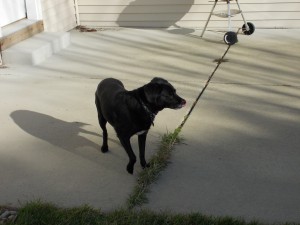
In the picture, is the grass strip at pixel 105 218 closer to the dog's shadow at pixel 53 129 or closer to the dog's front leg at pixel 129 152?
the dog's front leg at pixel 129 152

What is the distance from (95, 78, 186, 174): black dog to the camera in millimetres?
2821

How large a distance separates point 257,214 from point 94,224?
1066 millimetres

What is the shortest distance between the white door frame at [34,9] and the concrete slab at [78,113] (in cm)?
78

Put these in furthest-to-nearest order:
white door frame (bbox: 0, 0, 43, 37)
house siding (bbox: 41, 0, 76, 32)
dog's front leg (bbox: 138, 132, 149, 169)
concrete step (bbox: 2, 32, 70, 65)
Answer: house siding (bbox: 41, 0, 76, 32), white door frame (bbox: 0, 0, 43, 37), concrete step (bbox: 2, 32, 70, 65), dog's front leg (bbox: 138, 132, 149, 169)

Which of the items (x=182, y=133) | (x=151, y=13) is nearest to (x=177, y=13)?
(x=151, y=13)

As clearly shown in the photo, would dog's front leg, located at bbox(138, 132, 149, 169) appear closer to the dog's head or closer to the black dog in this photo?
the black dog

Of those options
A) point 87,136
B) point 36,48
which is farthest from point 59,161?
point 36,48

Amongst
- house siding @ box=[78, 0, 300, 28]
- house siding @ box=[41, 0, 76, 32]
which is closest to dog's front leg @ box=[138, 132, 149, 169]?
house siding @ box=[41, 0, 76, 32]

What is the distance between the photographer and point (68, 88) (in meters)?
5.07

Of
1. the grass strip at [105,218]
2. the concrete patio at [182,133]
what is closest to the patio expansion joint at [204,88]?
the concrete patio at [182,133]

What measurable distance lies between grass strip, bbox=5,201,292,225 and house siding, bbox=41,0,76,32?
5261 mm

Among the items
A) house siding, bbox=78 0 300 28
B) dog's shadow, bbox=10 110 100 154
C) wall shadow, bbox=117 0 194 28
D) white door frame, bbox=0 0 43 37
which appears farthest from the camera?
wall shadow, bbox=117 0 194 28

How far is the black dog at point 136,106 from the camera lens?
111 inches

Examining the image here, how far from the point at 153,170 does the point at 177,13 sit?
18.4ft
